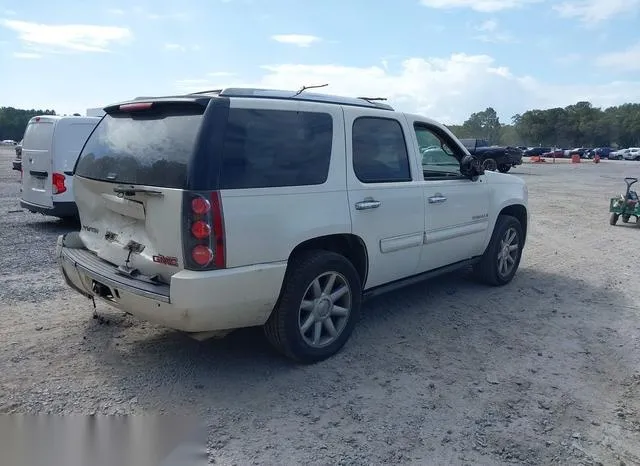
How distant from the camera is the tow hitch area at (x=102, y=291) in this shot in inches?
154

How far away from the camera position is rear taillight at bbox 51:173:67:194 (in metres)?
9.45

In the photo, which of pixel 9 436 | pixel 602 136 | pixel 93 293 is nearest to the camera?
pixel 9 436

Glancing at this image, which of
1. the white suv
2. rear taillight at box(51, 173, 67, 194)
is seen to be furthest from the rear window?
the white suv

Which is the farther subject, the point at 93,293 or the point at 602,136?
the point at 602,136

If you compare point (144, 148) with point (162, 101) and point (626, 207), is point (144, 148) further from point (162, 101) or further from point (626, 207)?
point (626, 207)

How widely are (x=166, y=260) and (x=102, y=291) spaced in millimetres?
708

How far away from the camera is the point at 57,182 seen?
372 inches

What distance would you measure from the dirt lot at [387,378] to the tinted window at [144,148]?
4.61 ft

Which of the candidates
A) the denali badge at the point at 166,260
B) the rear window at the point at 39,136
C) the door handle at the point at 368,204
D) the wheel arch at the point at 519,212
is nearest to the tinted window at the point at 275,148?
the door handle at the point at 368,204

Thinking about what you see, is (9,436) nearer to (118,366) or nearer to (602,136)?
(118,366)

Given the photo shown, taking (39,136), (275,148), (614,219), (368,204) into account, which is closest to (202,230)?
(275,148)

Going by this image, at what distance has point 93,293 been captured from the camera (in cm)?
413

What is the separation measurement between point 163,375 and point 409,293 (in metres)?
3.04

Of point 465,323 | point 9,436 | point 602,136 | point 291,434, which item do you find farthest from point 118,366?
point 602,136
